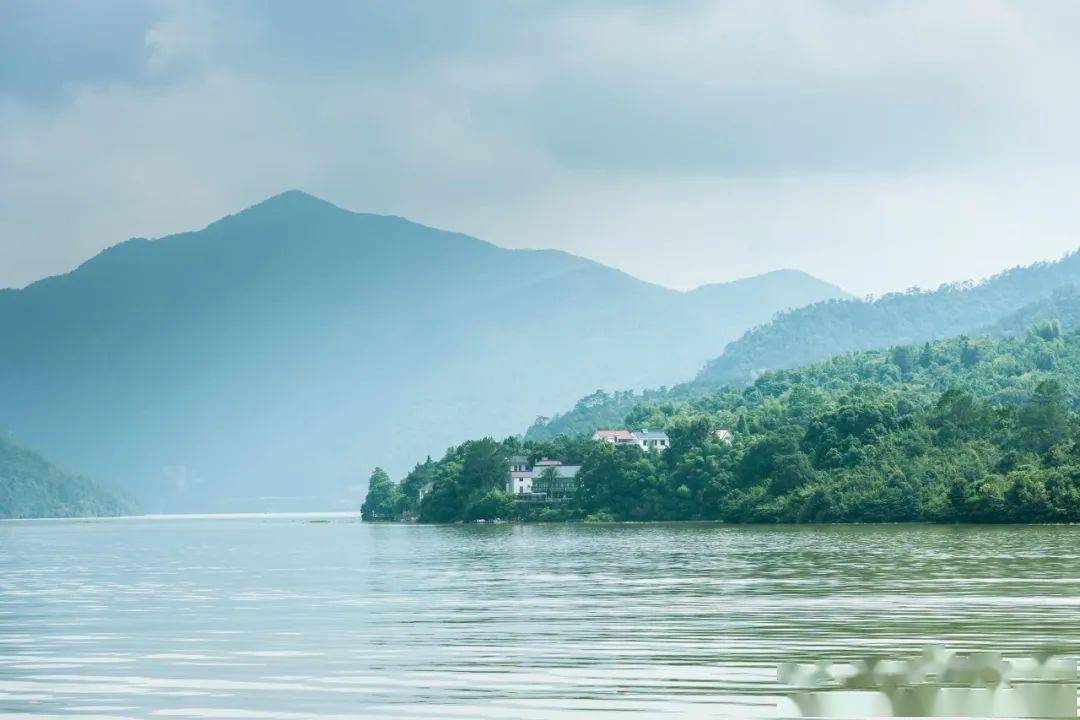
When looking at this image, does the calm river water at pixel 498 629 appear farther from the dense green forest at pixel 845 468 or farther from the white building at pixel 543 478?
the white building at pixel 543 478

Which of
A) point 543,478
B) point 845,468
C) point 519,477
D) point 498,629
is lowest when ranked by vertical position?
point 498,629

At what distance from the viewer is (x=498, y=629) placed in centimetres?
3238

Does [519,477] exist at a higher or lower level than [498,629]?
higher

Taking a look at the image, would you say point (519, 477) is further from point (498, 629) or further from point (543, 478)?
point (498, 629)

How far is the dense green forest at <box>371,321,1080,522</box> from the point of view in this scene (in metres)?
109

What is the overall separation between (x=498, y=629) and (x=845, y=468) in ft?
326

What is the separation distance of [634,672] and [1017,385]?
166229 millimetres

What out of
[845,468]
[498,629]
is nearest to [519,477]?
[845,468]

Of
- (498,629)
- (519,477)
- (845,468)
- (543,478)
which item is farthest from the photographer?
(519,477)

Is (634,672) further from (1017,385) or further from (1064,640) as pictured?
(1017,385)

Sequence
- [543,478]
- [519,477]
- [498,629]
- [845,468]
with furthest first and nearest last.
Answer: [519,477] < [543,478] < [845,468] < [498,629]

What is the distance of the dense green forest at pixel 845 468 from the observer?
108875 millimetres

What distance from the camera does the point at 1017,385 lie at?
182375mm

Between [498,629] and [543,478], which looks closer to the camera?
[498,629]
